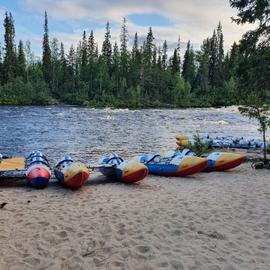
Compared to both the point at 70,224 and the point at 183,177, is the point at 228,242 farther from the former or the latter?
the point at 183,177

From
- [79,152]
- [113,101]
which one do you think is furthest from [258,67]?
[113,101]

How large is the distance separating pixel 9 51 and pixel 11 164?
190ft

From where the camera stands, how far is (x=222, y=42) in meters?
85.9

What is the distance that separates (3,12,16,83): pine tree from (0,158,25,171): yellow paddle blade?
53.6m

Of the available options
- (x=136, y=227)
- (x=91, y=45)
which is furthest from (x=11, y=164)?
(x=91, y=45)

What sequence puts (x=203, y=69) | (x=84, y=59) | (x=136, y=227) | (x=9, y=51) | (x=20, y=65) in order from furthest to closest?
(x=203, y=69) → (x=84, y=59) → (x=20, y=65) → (x=9, y=51) → (x=136, y=227)

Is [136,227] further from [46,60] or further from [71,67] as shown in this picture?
[71,67]

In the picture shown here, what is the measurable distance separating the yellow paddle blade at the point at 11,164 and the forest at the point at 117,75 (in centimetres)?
4207

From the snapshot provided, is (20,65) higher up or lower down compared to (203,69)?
lower down

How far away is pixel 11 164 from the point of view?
11641 mm

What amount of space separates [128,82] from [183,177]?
6307 cm

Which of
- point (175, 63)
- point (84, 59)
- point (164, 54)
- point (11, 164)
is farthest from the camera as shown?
point (164, 54)

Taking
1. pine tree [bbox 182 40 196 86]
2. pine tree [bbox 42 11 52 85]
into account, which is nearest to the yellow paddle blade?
pine tree [bbox 42 11 52 85]

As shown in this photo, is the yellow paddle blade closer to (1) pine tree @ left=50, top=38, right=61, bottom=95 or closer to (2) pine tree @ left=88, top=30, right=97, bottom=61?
(1) pine tree @ left=50, top=38, right=61, bottom=95
